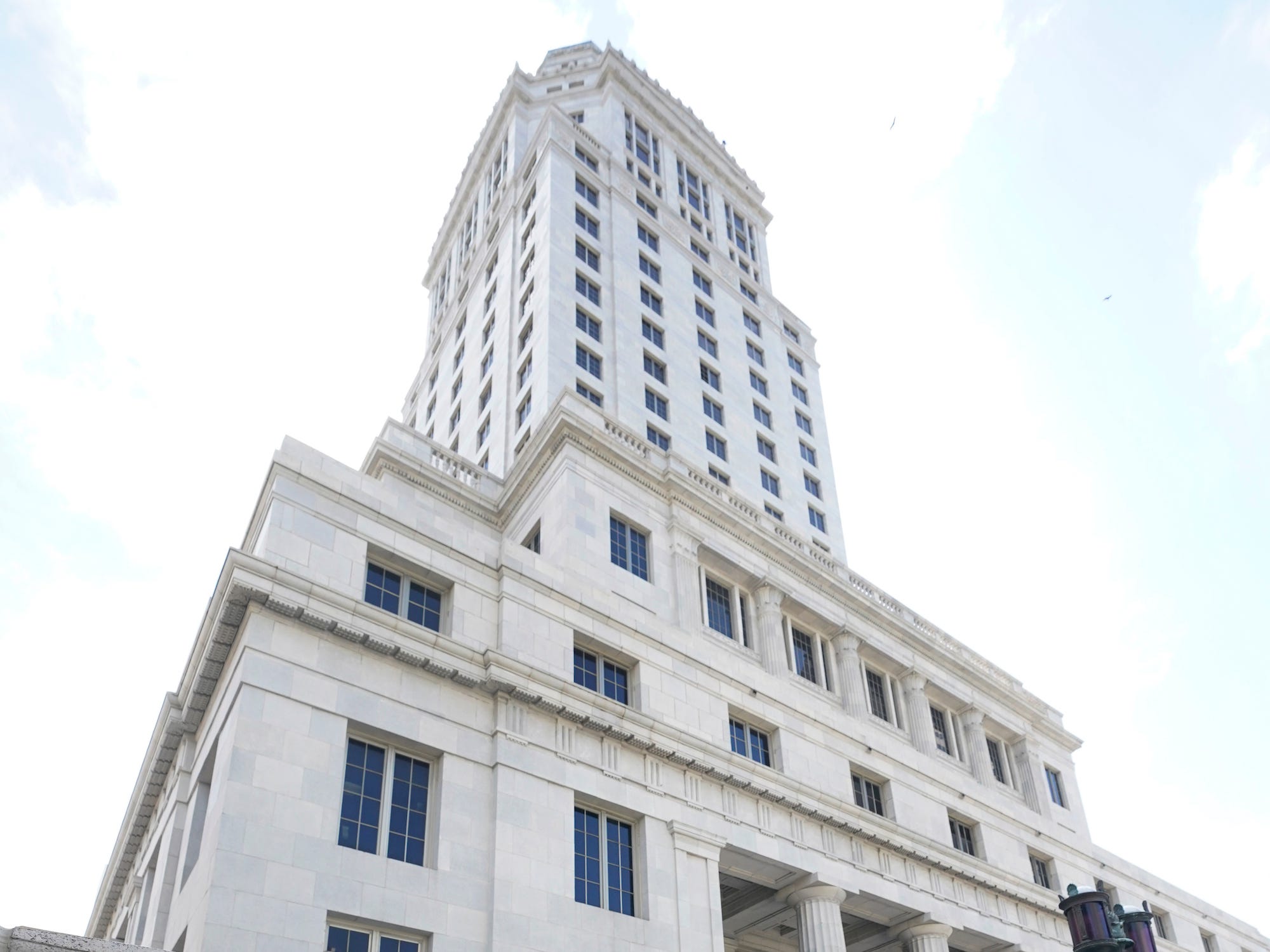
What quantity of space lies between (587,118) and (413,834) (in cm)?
6536

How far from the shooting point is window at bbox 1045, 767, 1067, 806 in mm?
52406

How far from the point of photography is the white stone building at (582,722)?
86.2 ft

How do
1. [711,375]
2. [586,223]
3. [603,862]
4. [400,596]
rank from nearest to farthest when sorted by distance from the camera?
[603,862] < [400,596] < [711,375] < [586,223]

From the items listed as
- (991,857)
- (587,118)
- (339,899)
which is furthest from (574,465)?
(587,118)

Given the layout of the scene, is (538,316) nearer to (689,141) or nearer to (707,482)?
(707,482)

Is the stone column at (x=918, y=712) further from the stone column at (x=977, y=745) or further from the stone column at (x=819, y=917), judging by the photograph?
the stone column at (x=819, y=917)

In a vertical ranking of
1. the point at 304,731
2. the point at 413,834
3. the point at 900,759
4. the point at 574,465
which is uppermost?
the point at 574,465

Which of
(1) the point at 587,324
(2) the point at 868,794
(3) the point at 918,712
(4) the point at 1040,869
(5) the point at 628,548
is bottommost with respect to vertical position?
(4) the point at 1040,869

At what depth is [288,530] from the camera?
96.2 feet

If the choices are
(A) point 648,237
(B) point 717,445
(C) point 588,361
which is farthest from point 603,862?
Result: (A) point 648,237

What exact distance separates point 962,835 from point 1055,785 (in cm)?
1118

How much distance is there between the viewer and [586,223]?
6788 centimetres

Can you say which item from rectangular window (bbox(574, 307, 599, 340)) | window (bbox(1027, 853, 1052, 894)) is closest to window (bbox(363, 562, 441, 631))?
window (bbox(1027, 853, 1052, 894))

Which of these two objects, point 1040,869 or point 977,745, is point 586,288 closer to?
point 977,745
